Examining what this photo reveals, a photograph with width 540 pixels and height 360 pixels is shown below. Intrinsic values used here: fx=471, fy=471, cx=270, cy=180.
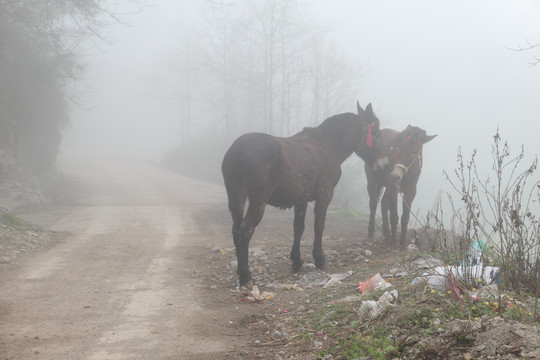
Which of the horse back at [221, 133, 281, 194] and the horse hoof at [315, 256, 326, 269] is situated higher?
the horse back at [221, 133, 281, 194]

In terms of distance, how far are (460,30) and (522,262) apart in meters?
102

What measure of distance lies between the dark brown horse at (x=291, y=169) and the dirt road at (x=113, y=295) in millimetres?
1271

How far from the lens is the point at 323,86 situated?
28188 mm

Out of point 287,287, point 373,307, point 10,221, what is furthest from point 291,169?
point 10,221

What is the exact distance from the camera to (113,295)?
6.02 meters

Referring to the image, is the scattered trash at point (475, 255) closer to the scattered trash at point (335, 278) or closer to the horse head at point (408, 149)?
the scattered trash at point (335, 278)

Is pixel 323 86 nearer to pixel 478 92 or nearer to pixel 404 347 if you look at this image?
pixel 404 347

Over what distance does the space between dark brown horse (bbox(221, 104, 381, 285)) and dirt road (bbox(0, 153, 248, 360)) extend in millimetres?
1271

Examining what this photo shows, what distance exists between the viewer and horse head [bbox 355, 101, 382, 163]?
26.5 feet

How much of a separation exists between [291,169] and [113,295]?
2.94 metres

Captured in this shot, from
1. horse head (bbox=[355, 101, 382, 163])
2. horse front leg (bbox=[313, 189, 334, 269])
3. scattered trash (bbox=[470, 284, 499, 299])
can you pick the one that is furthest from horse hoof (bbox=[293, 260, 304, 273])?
scattered trash (bbox=[470, 284, 499, 299])

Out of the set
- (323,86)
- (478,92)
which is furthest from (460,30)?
(323,86)

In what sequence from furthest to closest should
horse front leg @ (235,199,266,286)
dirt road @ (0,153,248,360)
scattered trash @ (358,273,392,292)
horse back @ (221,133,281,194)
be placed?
horse front leg @ (235,199,266,286) → horse back @ (221,133,281,194) → scattered trash @ (358,273,392,292) → dirt road @ (0,153,248,360)

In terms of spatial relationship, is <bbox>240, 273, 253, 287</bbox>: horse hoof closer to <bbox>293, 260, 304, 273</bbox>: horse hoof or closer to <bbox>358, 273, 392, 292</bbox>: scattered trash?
<bbox>293, 260, 304, 273</bbox>: horse hoof
